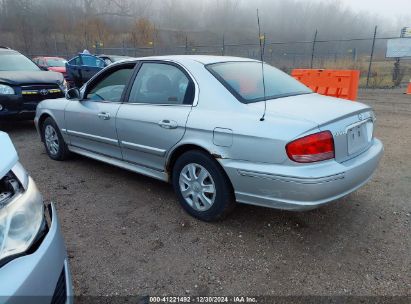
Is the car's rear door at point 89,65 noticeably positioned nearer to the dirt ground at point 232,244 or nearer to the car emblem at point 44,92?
the car emblem at point 44,92

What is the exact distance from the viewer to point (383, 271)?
2.50m

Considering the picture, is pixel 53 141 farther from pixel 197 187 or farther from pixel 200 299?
pixel 200 299

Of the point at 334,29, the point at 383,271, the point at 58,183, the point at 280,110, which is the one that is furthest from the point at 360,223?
the point at 334,29

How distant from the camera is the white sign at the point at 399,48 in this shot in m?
14.9

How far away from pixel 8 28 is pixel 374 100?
2268 inches

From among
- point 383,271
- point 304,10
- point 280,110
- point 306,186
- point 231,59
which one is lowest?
point 383,271

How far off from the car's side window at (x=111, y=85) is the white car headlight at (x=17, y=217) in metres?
2.24

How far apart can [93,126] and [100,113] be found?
0.25 meters

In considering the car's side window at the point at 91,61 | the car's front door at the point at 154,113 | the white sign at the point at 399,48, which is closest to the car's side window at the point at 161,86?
the car's front door at the point at 154,113

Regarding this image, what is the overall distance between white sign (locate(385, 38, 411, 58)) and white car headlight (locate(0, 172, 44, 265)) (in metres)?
17.0

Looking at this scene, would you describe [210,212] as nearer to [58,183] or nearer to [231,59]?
[231,59]

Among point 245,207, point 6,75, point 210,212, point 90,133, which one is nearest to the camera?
point 210,212

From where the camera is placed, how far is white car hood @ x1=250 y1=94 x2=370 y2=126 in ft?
8.66

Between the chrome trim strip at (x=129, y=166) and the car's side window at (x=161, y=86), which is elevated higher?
the car's side window at (x=161, y=86)
